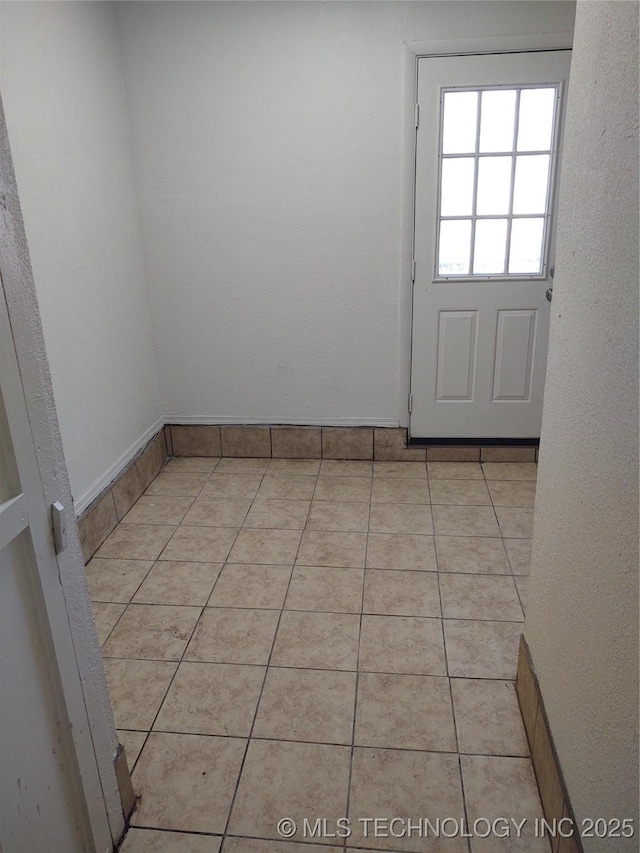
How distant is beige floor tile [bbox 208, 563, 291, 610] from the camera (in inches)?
85.7

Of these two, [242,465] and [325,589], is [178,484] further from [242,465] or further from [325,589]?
[325,589]

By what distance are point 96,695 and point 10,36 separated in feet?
7.09

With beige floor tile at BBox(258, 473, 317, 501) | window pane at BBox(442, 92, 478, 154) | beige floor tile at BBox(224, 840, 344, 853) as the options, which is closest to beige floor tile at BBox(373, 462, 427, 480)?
beige floor tile at BBox(258, 473, 317, 501)

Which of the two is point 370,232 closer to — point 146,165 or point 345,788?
point 146,165

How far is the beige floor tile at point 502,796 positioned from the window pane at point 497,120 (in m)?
2.67

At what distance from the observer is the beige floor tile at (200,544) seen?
Result: 8.16 ft

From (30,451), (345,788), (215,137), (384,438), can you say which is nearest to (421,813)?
(345,788)

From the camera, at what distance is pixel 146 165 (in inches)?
119

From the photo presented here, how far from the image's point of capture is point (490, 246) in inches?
118

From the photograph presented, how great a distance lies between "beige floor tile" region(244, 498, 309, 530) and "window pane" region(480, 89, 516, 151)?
203cm

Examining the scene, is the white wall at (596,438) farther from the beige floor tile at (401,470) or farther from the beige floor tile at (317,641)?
the beige floor tile at (401,470)

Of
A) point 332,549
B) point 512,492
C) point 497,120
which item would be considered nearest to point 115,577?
point 332,549

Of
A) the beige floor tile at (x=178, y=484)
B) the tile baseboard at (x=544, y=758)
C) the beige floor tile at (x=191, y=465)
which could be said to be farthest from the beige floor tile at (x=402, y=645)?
the beige floor tile at (x=191, y=465)

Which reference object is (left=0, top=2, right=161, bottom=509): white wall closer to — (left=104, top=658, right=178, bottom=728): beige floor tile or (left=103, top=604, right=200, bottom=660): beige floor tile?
(left=103, top=604, right=200, bottom=660): beige floor tile
